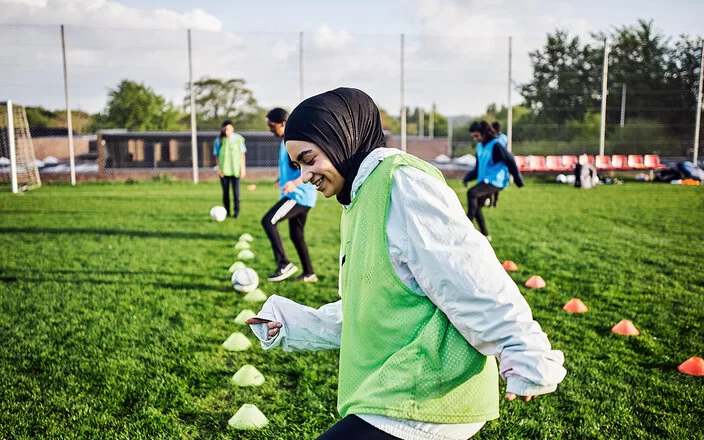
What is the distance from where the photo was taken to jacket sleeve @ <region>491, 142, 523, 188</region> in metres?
9.09

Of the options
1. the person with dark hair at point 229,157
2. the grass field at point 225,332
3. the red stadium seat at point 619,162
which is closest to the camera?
the grass field at point 225,332

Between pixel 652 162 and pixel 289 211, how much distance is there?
72.7 ft

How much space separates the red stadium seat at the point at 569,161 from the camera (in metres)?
24.5

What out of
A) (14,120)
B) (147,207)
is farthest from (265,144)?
(147,207)

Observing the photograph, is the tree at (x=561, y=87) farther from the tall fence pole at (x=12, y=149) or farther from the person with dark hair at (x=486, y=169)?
the tall fence pole at (x=12, y=149)

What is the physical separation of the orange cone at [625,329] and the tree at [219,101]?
20.6 metres

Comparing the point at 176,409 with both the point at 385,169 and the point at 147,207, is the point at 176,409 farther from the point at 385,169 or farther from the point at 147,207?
the point at 147,207

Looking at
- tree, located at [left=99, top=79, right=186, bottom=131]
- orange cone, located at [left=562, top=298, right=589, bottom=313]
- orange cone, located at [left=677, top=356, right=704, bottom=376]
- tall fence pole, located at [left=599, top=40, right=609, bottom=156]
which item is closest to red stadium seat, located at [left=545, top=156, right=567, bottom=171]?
tall fence pole, located at [left=599, top=40, right=609, bottom=156]

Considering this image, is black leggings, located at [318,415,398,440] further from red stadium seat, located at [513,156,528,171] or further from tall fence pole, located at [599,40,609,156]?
tall fence pole, located at [599,40,609,156]

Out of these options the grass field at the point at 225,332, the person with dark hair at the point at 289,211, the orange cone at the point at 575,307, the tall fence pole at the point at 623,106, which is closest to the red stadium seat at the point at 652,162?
the tall fence pole at the point at 623,106

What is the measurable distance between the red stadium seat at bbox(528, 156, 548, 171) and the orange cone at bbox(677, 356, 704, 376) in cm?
2058

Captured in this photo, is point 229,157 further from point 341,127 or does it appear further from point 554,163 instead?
point 554,163

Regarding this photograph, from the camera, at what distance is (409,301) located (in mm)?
1688

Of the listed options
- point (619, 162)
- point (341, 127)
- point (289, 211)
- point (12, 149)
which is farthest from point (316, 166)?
point (619, 162)
